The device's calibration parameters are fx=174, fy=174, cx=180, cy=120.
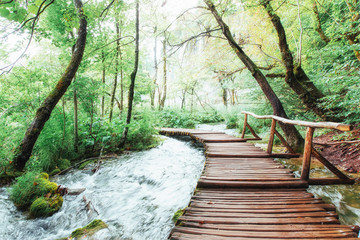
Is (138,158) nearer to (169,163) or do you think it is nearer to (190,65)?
(169,163)

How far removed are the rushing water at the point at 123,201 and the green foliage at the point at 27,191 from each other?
0.53 ft

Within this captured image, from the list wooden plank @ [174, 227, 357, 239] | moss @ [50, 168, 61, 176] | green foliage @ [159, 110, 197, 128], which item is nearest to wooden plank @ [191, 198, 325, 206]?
wooden plank @ [174, 227, 357, 239]

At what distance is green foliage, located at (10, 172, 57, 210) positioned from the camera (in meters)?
3.55

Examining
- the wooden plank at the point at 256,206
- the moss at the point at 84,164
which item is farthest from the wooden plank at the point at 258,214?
the moss at the point at 84,164

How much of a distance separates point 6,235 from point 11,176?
1862 millimetres

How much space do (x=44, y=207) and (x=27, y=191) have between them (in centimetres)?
55

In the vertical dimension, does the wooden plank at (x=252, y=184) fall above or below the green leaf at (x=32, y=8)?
below

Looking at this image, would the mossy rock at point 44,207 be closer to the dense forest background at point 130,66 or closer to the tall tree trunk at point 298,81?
the dense forest background at point 130,66

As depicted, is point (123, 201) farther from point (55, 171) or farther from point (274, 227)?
point (274, 227)

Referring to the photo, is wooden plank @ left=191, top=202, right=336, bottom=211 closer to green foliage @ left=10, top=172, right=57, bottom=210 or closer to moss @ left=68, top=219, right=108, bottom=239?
moss @ left=68, top=219, right=108, bottom=239

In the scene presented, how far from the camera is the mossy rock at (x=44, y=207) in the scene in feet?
11.1

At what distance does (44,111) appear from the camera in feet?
15.3

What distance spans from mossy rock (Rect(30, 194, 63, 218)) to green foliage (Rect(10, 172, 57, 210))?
0.20 meters

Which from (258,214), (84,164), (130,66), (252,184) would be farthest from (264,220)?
(130,66)
